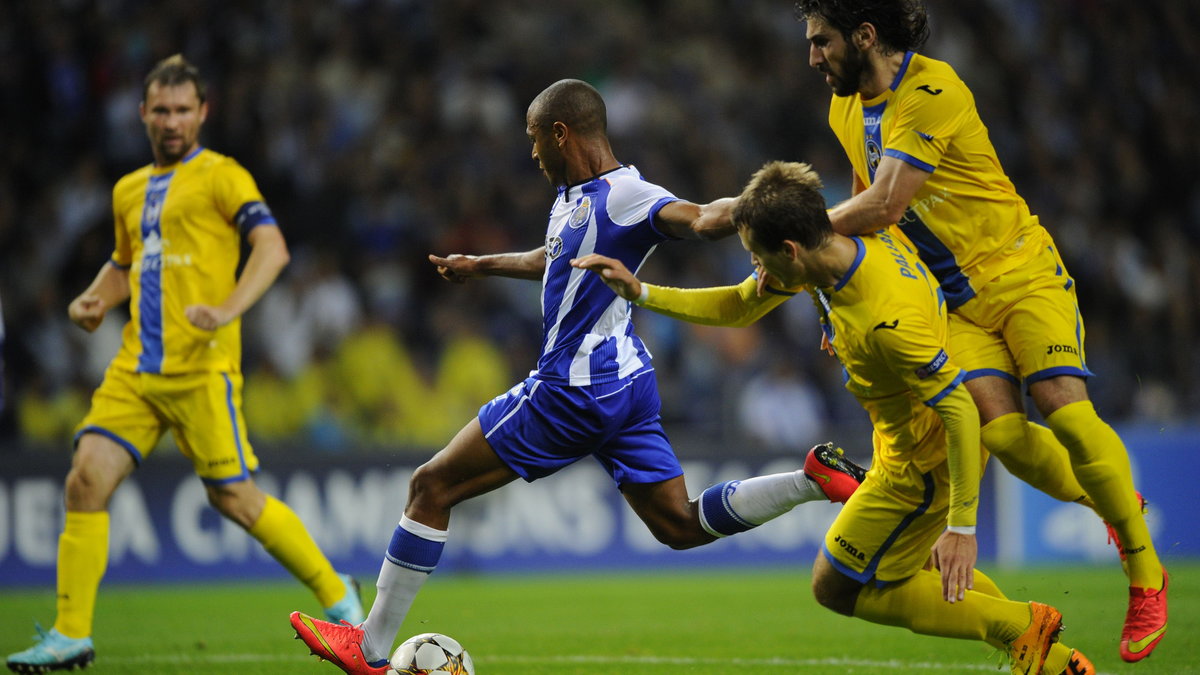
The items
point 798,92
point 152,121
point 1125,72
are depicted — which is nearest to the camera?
point 152,121

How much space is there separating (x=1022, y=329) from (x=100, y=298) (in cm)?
437

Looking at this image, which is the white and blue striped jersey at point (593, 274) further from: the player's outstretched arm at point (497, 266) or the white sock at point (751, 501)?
the white sock at point (751, 501)

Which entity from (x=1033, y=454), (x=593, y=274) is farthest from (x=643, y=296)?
(x=1033, y=454)

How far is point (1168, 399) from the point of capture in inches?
522

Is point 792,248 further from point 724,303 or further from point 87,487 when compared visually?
point 87,487

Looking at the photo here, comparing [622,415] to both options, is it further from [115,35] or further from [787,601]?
[115,35]

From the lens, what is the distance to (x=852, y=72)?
5078 millimetres

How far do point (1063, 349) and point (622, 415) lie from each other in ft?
5.41

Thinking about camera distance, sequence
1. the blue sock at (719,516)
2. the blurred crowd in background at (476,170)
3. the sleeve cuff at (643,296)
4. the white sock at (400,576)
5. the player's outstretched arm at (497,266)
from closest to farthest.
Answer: the sleeve cuff at (643,296), the white sock at (400,576), the blue sock at (719,516), the player's outstretched arm at (497,266), the blurred crowd in background at (476,170)

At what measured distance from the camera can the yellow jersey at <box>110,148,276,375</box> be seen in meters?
6.71

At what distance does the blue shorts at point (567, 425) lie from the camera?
5207 millimetres

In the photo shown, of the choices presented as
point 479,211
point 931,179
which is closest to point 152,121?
point 931,179

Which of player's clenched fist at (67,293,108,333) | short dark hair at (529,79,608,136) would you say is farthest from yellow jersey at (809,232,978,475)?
player's clenched fist at (67,293,108,333)

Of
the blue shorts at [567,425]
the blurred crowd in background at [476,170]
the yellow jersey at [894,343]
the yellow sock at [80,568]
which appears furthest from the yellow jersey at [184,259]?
the blurred crowd in background at [476,170]
